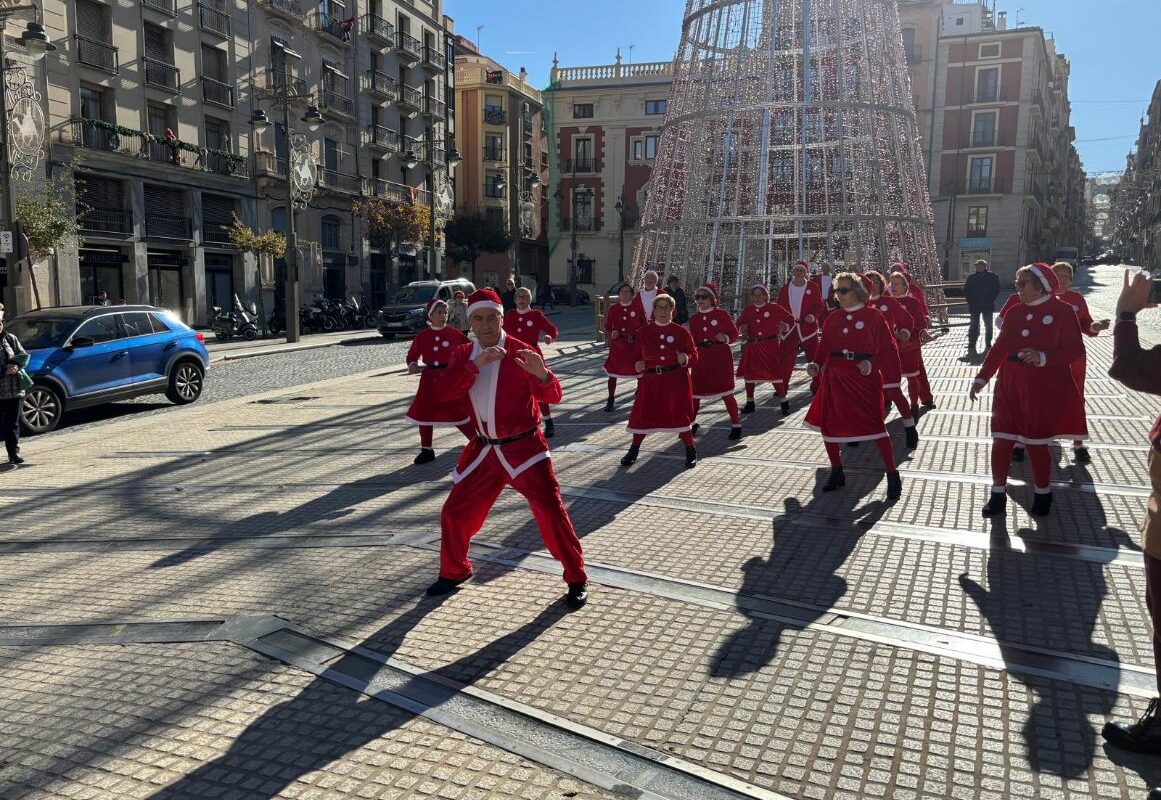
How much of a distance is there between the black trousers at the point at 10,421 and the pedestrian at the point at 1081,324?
933cm

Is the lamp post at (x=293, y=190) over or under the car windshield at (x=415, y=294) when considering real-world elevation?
over

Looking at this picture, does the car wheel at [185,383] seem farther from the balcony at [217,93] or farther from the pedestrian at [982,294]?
the balcony at [217,93]

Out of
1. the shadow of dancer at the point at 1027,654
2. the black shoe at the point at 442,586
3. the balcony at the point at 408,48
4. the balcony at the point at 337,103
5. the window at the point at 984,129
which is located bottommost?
the black shoe at the point at 442,586

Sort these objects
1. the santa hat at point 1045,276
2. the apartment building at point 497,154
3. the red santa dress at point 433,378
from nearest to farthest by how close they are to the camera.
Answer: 1. the santa hat at point 1045,276
2. the red santa dress at point 433,378
3. the apartment building at point 497,154

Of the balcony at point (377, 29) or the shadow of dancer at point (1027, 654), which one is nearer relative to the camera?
the shadow of dancer at point (1027, 654)

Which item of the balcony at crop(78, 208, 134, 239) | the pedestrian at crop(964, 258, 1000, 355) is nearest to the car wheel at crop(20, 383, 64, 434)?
the pedestrian at crop(964, 258, 1000, 355)

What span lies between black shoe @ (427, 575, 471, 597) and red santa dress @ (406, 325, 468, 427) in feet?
10.6

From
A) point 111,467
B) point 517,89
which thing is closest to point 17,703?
point 111,467

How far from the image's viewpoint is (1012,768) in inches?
114

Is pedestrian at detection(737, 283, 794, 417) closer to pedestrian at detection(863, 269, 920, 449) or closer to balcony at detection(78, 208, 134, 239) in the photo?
pedestrian at detection(863, 269, 920, 449)

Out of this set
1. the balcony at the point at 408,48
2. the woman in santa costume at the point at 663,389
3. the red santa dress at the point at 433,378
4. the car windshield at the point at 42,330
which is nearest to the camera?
the woman in santa costume at the point at 663,389

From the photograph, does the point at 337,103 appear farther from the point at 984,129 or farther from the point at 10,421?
the point at 984,129

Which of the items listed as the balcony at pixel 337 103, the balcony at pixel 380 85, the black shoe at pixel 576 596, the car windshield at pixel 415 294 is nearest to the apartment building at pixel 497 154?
the balcony at pixel 380 85

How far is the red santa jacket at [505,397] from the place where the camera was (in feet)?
14.5
